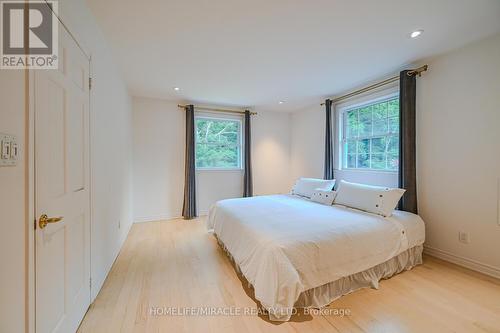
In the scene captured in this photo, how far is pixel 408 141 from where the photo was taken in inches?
112

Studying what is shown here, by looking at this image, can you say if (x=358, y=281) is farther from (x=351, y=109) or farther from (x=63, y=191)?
(x=351, y=109)

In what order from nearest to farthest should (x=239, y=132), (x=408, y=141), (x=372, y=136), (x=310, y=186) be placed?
(x=408, y=141), (x=372, y=136), (x=310, y=186), (x=239, y=132)

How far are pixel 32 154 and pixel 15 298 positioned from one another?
0.64 m

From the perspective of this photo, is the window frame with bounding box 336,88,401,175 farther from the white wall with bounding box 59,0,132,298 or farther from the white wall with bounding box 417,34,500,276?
the white wall with bounding box 59,0,132,298

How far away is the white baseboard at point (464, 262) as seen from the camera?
224cm

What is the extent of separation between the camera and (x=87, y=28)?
68.6 inches

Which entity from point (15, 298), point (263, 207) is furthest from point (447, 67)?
point (15, 298)

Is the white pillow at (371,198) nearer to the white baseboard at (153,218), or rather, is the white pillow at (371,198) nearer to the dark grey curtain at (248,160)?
the dark grey curtain at (248,160)

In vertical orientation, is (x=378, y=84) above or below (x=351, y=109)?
above

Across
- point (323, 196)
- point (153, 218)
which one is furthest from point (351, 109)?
point (153, 218)

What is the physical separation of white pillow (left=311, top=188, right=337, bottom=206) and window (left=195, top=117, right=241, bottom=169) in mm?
2147

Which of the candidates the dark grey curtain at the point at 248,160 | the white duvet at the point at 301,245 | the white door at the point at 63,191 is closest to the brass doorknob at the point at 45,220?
the white door at the point at 63,191

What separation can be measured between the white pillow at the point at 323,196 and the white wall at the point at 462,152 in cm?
110

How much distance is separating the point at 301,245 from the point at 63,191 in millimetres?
1735
